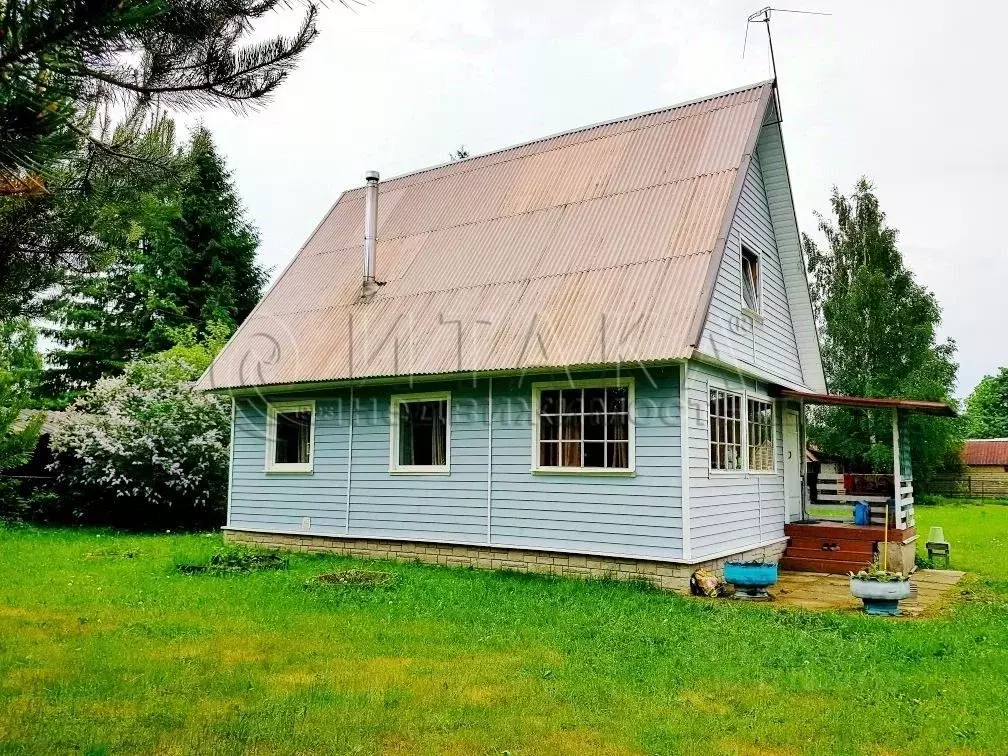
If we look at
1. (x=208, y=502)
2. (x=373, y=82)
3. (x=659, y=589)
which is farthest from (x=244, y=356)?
(x=373, y=82)

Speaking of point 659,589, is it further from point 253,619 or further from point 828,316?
point 828,316

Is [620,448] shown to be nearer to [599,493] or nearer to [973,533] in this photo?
[599,493]

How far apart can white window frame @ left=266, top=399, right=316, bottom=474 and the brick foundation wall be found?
108 centimetres

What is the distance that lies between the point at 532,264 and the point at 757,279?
144 inches

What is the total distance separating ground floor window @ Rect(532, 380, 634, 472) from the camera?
1023 centimetres

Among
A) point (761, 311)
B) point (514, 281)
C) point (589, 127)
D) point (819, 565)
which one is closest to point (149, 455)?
point (514, 281)

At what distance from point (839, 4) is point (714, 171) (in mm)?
2545

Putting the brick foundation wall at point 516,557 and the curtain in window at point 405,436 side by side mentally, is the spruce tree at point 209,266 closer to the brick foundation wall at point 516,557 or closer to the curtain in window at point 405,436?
the brick foundation wall at point 516,557

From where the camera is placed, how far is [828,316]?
98.9 ft

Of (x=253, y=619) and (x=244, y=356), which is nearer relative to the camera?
(x=253, y=619)

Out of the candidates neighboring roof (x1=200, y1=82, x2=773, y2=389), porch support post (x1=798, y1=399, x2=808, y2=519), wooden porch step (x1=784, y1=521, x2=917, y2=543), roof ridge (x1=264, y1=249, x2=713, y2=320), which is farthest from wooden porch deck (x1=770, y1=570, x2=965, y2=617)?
roof ridge (x1=264, y1=249, x2=713, y2=320)

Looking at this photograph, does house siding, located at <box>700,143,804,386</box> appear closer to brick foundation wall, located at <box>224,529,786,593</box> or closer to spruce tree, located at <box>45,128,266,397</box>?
brick foundation wall, located at <box>224,529,786,593</box>

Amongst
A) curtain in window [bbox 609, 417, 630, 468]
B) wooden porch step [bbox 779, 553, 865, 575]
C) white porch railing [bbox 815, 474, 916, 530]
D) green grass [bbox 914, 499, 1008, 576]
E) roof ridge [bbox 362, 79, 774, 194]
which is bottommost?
green grass [bbox 914, 499, 1008, 576]

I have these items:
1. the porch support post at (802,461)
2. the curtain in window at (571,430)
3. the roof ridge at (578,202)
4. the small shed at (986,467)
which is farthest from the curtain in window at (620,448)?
the small shed at (986,467)
